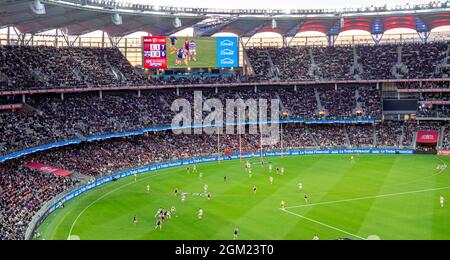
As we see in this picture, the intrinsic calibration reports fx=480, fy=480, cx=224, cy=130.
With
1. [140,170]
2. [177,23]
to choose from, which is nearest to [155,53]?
[177,23]

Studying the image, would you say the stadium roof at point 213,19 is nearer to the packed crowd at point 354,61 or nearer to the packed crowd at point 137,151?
the packed crowd at point 354,61

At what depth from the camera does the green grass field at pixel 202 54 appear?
9025cm

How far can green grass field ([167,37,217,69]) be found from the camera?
90.2 metres

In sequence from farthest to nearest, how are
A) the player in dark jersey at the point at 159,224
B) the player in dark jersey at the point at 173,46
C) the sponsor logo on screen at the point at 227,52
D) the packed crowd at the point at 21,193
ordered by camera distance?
the sponsor logo on screen at the point at 227,52, the player in dark jersey at the point at 173,46, the player in dark jersey at the point at 159,224, the packed crowd at the point at 21,193

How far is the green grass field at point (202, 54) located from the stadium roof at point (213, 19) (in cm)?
274

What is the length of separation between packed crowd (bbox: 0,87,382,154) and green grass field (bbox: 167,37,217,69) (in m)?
5.05

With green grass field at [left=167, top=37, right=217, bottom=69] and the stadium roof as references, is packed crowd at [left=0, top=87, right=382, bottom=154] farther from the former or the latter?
the stadium roof

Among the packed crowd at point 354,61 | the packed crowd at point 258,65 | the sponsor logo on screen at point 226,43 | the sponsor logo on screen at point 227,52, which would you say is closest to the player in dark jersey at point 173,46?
the packed crowd at point 258,65

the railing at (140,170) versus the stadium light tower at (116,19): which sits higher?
the stadium light tower at (116,19)

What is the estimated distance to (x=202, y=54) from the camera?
9212 centimetres

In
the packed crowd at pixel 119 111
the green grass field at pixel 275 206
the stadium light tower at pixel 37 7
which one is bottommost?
the green grass field at pixel 275 206

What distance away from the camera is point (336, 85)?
322ft

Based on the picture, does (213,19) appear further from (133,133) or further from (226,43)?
(133,133)
